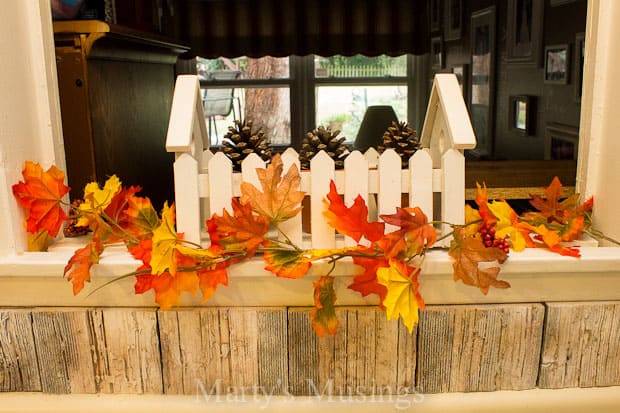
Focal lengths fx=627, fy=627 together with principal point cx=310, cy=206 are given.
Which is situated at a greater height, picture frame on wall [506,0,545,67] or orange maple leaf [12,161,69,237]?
picture frame on wall [506,0,545,67]

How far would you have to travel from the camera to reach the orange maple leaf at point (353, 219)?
802mm

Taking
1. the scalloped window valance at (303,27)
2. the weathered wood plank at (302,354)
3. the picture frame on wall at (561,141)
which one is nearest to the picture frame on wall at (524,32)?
the picture frame on wall at (561,141)

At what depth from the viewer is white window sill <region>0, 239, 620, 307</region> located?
2.78ft

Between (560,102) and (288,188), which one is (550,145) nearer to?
(560,102)

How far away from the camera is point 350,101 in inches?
188

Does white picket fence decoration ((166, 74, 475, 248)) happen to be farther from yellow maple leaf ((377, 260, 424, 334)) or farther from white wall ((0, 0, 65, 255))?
white wall ((0, 0, 65, 255))

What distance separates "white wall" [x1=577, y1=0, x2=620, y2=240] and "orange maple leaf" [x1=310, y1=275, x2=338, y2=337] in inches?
16.7

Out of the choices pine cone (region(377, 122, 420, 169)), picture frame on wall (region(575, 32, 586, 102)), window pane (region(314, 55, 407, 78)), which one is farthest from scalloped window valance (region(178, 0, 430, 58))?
pine cone (region(377, 122, 420, 169))

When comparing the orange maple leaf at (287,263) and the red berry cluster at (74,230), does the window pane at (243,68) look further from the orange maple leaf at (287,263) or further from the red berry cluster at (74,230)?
the orange maple leaf at (287,263)

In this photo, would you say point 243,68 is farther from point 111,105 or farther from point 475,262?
point 475,262

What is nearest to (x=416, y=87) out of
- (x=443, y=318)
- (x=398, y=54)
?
(x=398, y=54)

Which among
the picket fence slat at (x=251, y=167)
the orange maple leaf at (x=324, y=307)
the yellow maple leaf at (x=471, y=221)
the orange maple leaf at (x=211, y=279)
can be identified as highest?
the picket fence slat at (x=251, y=167)

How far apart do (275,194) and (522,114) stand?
7.81 ft

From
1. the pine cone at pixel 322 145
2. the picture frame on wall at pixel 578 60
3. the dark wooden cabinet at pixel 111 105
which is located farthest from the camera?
the picture frame on wall at pixel 578 60
